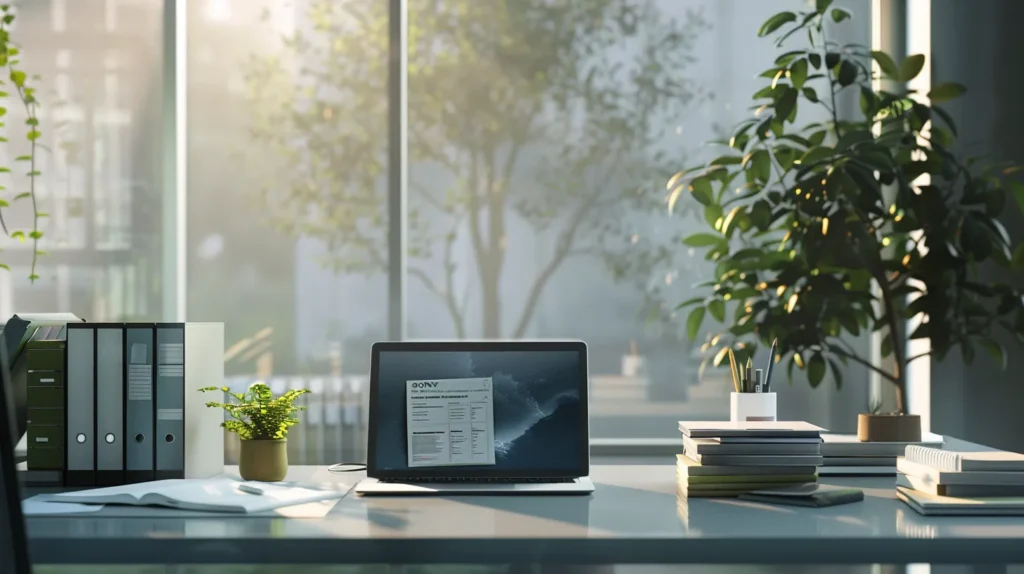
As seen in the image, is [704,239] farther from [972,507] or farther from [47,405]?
[47,405]

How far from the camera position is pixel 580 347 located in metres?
1.79

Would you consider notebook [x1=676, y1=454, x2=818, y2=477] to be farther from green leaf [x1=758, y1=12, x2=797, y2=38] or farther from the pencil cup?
green leaf [x1=758, y1=12, x2=797, y2=38]

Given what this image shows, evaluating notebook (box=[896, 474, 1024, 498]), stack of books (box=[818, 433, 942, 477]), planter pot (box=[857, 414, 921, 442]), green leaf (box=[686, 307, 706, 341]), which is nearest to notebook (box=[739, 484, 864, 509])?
notebook (box=[896, 474, 1024, 498])

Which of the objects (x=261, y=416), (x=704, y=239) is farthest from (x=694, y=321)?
(x=261, y=416)

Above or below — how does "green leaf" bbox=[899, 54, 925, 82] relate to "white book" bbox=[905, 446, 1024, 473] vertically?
above

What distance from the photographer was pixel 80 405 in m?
1.78

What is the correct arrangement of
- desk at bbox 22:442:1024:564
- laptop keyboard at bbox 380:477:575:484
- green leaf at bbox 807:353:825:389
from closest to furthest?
desk at bbox 22:442:1024:564
laptop keyboard at bbox 380:477:575:484
green leaf at bbox 807:353:825:389

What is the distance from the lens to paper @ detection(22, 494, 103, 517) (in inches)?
59.6

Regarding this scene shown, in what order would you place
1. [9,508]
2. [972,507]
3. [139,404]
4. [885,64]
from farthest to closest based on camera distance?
[885,64]
[139,404]
[972,507]
[9,508]

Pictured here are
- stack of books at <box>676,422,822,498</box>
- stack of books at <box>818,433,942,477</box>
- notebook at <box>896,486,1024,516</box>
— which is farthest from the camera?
stack of books at <box>818,433,942,477</box>

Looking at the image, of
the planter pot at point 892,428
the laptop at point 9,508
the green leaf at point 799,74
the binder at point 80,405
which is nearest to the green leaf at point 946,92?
the green leaf at point 799,74

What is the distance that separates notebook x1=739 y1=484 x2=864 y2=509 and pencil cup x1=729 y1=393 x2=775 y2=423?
0.73 ft

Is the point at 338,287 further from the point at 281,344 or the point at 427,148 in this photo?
the point at 427,148

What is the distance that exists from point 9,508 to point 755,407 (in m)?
1.44
